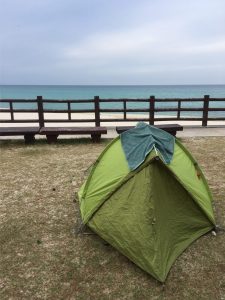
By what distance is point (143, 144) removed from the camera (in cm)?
482

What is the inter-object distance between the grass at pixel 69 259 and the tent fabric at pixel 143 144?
1.42 m

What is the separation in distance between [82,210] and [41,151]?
17.1 feet

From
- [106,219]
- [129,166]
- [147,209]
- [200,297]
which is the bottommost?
[200,297]

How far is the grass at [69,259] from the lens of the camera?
142 inches

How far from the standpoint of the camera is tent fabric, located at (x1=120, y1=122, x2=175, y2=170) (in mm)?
4598

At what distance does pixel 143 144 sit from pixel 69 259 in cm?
214

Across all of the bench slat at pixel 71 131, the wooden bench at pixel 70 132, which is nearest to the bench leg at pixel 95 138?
the wooden bench at pixel 70 132

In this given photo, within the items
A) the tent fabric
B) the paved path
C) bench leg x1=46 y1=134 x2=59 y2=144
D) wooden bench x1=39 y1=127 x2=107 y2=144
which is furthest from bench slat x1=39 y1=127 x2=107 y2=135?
the tent fabric

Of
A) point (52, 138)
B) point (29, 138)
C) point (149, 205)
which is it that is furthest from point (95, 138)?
point (149, 205)

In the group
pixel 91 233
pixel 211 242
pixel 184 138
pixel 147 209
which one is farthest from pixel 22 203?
pixel 184 138

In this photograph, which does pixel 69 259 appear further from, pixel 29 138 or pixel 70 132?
pixel 29 138

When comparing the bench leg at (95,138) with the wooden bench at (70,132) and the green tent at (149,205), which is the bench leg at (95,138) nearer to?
the wooden bench at (70,132)

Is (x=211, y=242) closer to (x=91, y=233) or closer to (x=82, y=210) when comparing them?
(x=91, y=233)

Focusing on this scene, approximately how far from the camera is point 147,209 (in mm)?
4156
